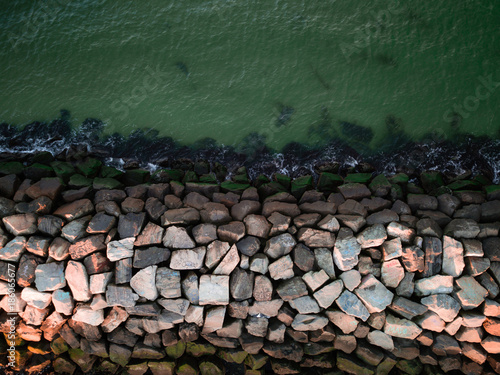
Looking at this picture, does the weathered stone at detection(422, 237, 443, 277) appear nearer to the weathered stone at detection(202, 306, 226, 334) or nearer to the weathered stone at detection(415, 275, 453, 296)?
the weathered stone at detection(415, 275, 453, 296)

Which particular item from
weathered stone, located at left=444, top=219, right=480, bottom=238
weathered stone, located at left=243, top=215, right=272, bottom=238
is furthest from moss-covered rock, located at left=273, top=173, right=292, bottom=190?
weathered stone, located at left=444, top=219, right=480, bottom=238

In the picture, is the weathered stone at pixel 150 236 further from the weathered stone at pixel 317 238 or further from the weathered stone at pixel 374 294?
the weathered stone at pixel 374 294

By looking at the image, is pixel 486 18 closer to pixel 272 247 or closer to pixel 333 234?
pixel 333 234

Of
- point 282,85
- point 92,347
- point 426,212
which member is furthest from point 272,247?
point 282,85

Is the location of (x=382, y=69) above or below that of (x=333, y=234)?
above

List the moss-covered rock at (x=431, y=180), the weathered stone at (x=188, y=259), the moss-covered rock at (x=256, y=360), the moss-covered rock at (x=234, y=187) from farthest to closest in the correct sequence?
the moss-covered rock at (x=431, y=180)
the moss-covered rock at (x=234, y=187)
the moss-covered rock at (x=256, y=360)
the weathered stone at (x=188, y=259)

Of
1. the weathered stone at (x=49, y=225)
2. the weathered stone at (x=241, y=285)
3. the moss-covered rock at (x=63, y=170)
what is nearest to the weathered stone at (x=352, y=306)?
the weathered stone at (x=241, y=285)
